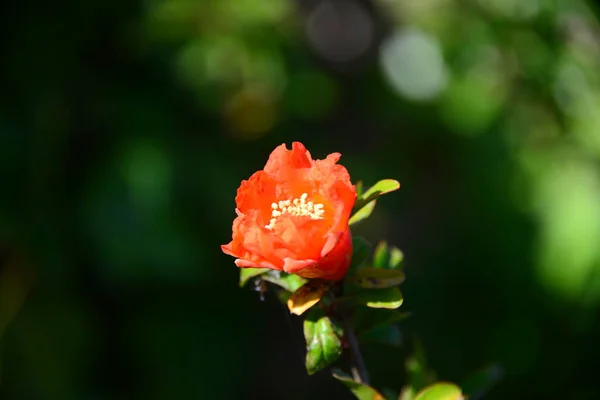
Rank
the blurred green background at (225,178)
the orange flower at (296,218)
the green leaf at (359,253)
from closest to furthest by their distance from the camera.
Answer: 1. the orange flower at (296,218)
2. the green leaf at (359,253)
3. the blurred green background at (225,178)

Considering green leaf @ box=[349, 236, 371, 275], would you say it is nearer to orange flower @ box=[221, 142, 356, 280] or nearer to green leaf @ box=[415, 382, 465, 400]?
orange flower @ box=[221, 142, 356, 280]

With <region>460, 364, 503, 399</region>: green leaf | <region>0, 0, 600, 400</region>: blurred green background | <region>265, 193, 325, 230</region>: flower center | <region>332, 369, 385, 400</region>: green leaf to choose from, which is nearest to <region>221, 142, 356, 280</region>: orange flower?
<region>265, 193, 325, 230</region>: flower center

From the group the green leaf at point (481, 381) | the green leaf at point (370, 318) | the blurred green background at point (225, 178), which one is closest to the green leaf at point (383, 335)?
the green leaf at point (370, 318)

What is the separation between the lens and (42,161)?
2.18m

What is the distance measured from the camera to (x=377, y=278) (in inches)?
29.4

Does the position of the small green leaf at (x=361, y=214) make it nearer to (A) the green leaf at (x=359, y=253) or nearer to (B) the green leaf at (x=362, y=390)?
(A) the green leaf at (x=359, y=253)

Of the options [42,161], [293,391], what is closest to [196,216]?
[42,161]

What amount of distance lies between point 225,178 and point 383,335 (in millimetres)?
1416

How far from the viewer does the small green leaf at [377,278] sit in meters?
0.74

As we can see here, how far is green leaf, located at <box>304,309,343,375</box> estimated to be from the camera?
0.69 metres

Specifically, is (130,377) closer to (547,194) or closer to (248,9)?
(248,9)

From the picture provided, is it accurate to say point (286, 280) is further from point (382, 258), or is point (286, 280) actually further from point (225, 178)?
point (225, 178)

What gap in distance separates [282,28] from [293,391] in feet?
4.21

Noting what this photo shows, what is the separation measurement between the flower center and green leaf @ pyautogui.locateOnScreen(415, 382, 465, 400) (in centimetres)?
21
